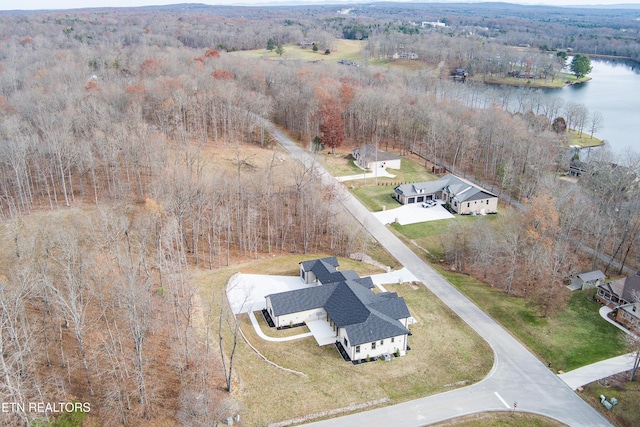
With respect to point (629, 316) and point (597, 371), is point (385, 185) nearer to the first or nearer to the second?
point (629, 316)

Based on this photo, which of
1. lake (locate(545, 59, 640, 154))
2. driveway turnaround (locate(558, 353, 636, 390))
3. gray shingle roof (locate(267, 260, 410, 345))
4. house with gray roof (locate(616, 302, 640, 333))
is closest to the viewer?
driveway turnaround (locate(558, 353, 636, 390))

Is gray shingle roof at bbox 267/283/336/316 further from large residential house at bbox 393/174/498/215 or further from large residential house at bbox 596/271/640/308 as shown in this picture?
large residential house at bbox 393/174/498/215

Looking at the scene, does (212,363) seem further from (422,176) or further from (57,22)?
(57,22)

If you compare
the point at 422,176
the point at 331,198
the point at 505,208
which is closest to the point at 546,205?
the point at 505,208

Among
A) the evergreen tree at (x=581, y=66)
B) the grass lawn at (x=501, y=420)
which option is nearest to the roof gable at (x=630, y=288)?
the grass lawn at (x=501, y=420)

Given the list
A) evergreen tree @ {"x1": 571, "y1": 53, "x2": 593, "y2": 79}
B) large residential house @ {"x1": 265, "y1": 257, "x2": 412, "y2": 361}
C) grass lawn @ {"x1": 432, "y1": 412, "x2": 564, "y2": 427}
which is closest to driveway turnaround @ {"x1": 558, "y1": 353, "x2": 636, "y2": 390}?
grass lawn @ {"x1": 432, "y1": 412, "x2": 564, "y2": 427}

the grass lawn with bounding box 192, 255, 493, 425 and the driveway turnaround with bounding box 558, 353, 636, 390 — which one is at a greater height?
the grass lawn with bounding box 192, 255, 493, 425

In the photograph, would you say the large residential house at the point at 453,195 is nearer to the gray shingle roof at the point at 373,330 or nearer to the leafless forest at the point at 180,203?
the leafless forest at the point at 180,203
